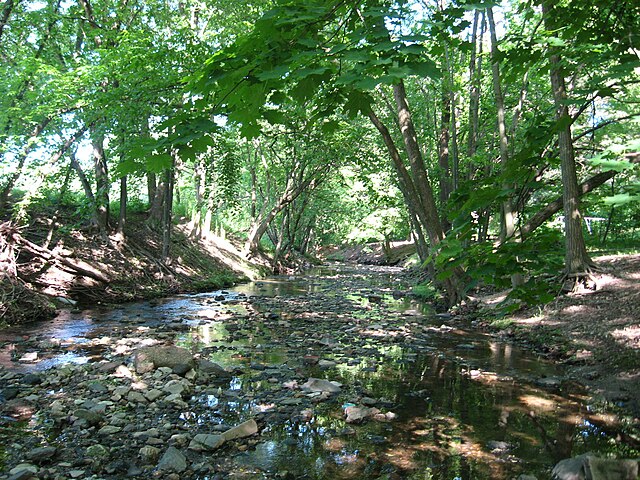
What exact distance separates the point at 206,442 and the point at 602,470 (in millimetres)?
3122

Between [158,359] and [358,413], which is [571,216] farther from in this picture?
[158,359]

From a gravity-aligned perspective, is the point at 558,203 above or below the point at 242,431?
above

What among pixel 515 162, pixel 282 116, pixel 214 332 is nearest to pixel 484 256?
pixel 515 162

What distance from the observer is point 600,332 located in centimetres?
789

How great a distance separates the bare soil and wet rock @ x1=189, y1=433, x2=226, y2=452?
15.4 ft

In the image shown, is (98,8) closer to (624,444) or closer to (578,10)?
(578,10)

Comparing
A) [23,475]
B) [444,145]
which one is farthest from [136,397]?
[444,145]

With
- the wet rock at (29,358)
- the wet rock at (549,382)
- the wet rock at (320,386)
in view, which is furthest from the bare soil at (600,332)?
the wet rock at (29,358)

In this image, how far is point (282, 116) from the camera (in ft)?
9.91

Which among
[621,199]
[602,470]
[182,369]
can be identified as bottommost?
[182,369]

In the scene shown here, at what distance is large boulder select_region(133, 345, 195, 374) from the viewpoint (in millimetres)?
6247

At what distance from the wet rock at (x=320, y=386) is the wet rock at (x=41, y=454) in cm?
288

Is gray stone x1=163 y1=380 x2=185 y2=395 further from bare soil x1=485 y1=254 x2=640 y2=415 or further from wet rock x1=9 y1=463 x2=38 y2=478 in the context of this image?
bare soil x1=485 y1=254 x2=640 y2=415

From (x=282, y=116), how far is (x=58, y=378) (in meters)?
4.94
